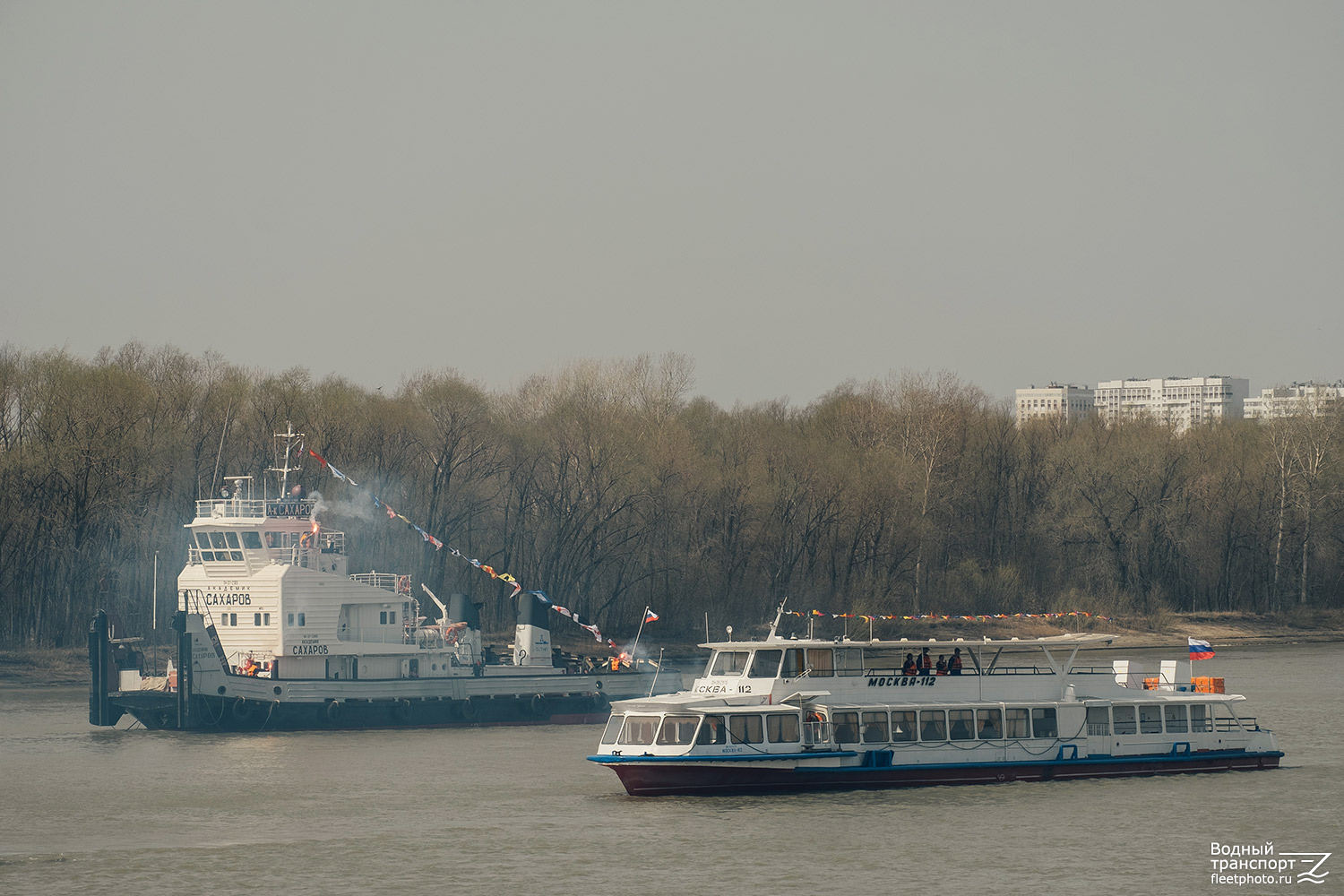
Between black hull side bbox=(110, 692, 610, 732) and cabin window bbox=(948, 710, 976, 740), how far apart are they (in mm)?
22262

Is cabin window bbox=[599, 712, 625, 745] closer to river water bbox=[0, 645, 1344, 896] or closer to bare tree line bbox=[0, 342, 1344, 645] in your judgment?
river water bbox=[0, 645, 1344, 896]

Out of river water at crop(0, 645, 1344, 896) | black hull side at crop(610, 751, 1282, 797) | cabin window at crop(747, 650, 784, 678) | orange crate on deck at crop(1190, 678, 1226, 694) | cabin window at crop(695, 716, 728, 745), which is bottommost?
river water at crop(0, 645, 1344, 896)

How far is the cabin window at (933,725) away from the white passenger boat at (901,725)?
32 millimetres

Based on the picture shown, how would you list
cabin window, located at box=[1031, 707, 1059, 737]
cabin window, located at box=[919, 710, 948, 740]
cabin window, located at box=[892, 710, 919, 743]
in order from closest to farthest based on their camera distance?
cabin window, located at box=[892, 710, 919, 743]
cabin window, located at box=[919, 710, 948, 740]
cabin window, located at box=[1031, 707, 1059, 737]

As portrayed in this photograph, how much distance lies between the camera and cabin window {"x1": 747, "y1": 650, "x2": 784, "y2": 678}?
42656 millimetres

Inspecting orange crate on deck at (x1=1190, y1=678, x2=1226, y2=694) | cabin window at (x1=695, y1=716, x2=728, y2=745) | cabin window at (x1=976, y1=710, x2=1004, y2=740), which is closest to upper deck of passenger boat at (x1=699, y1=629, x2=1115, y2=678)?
cabin window at (x1=976, y1=710, x2=1004, y2=740)

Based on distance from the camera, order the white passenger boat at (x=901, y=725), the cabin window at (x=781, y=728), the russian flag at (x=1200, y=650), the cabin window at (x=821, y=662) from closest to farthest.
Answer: the white passenger boat at (x=901, y=725) < the cabin window at (x=781, y=728) < the cabin window at (x=821, y=662) < the russian flag at (x=1200, y=650)

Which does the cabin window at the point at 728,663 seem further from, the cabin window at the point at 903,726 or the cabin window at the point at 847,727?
the cabin window at the point at 903,726

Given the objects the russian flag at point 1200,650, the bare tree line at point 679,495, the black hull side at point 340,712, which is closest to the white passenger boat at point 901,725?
the russian flag at point 1200,650

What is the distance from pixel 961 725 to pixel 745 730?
19.3ft

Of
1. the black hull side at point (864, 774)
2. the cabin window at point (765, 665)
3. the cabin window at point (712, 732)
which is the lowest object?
the black hull side at point (864, 774)

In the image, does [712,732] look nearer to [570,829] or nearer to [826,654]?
[826,654]

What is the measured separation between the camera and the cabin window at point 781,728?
136 ft

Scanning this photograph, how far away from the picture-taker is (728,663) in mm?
43312
